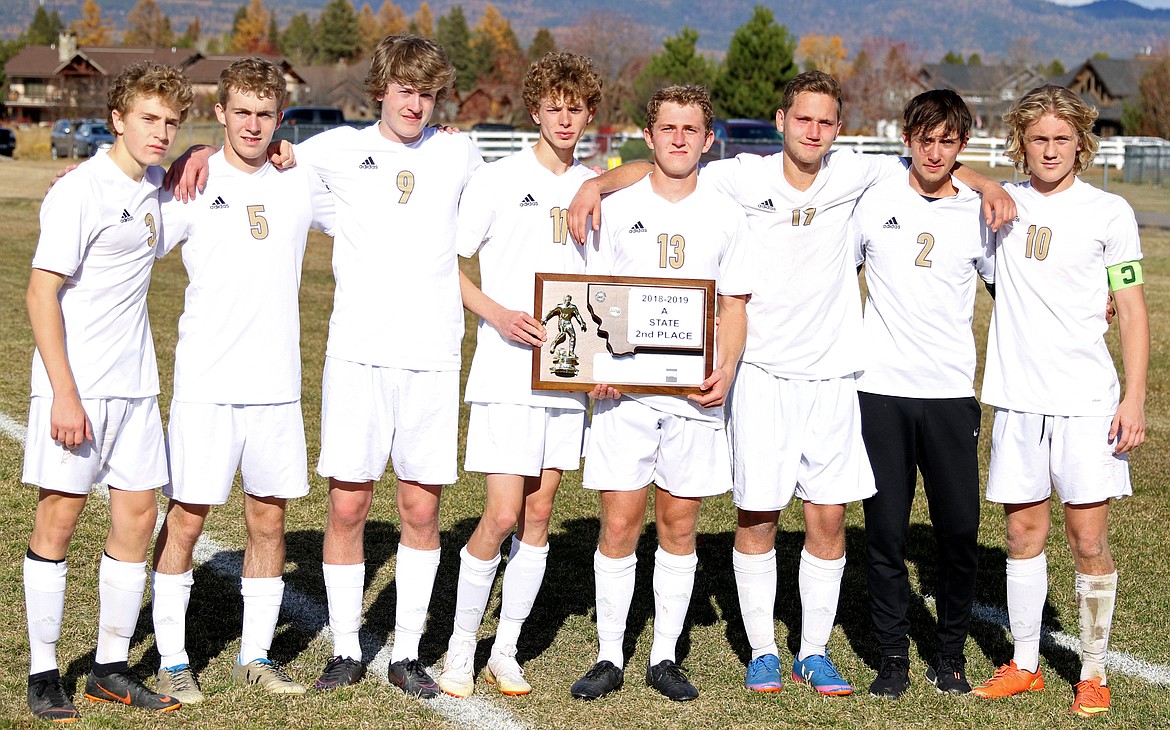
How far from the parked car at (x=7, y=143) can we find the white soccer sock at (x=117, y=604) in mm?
51349

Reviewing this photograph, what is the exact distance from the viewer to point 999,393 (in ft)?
16.0

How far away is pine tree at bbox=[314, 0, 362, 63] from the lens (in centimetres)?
14450

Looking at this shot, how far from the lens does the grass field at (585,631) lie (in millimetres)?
4762

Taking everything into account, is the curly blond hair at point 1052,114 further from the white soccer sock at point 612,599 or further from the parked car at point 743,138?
the parked car at point 743,138

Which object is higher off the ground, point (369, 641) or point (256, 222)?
point (256, 222)

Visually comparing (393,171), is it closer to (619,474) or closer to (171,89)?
(171,89)

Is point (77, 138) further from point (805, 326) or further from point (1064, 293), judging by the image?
point (1064, 293)

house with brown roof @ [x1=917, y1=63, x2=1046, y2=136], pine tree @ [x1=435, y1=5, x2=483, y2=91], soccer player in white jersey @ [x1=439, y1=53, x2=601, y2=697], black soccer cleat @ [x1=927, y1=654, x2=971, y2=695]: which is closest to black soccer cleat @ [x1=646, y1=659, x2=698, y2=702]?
soccer player in white jersey @ [x1=439, y1=53, x2=601, y2=697]

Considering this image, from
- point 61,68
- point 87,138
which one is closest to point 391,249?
point 87,138

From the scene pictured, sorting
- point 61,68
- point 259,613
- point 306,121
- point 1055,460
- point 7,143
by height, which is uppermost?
point 61,68

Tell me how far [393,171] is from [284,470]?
1.19 meters

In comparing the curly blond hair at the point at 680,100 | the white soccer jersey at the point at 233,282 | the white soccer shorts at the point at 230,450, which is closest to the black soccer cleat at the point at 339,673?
the white soccer shorts at the point at 230,450

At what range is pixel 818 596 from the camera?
198 inches

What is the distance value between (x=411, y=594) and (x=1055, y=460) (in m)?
2.53
